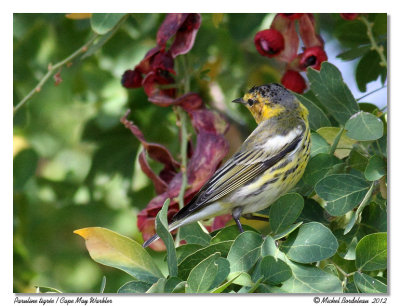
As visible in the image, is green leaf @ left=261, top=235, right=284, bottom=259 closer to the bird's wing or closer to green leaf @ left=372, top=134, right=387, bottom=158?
the bird's wing

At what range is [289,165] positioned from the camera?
186cm

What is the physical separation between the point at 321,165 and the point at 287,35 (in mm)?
527

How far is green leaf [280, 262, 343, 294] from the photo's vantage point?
1470 mm

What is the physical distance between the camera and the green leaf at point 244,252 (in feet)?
4.89

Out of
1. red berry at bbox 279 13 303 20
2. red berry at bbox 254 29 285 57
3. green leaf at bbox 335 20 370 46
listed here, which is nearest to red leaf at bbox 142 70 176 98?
red berry at bbox 254 29 285 57

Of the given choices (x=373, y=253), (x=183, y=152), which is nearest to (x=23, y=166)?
(x=183, y=152)

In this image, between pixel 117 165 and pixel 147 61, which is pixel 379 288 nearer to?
pixel 147 61

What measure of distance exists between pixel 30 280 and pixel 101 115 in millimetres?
661

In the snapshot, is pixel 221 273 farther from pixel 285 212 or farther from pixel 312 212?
pixel 312 212

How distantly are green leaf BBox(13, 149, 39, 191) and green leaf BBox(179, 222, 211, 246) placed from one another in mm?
808

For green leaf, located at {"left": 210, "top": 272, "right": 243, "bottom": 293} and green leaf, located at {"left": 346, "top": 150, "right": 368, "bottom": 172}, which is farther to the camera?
green leaf, located at {"left": 346, "top": 150, "right": 368, "bottom": 172}

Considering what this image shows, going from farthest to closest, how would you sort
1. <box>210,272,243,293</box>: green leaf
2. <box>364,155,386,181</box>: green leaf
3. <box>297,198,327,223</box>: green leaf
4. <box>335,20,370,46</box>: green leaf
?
<box>335,20,370,46</box>: green leaf
<box>297,198,327,223</box>: green leaf
<box>364,155,386,181</box>: green leaf
<box>210,272,243,293</box>: green leaf

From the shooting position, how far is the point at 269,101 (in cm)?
208

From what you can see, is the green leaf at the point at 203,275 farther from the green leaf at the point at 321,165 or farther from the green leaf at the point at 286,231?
the green leaf at the point at 321,165
